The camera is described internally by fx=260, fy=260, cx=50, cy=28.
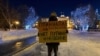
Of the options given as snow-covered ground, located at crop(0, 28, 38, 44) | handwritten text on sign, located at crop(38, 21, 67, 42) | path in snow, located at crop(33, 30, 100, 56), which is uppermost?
handwritten text on sign, located at crop(38, 21, 67, 42)

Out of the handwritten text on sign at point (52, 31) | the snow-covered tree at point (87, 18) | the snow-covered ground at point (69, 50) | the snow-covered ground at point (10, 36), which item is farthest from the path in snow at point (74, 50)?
the snow-covered tree at point (87, 18)

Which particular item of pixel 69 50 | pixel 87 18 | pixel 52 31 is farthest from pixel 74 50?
pixel 87 18

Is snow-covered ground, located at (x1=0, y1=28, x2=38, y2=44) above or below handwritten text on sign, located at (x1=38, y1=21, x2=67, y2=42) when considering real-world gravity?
below

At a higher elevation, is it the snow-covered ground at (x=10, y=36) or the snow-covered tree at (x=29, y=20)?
the snow-covered tree at (x=29, y=20)

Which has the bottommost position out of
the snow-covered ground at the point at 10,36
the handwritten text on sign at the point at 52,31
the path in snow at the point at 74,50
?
the snow-covered ground at the point at 10,36

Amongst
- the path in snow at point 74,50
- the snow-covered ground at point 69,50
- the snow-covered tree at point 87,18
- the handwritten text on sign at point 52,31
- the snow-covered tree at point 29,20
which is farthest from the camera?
the snow-covered tree at point 29,20

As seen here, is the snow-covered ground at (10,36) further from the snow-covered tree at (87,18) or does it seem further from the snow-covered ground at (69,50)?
the snow-covered tree at (87,18)

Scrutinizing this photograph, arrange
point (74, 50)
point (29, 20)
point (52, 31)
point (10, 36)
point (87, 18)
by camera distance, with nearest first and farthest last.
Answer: point (52, 31) → point (74, 50) → point (10, 36) → point (87, 18) → point (29, 20)

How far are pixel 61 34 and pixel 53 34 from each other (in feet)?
1.13

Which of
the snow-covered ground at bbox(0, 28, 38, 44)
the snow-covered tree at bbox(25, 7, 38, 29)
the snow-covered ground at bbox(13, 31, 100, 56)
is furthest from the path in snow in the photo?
the snow-covered tree at bbox(25, 7, 38, 29)

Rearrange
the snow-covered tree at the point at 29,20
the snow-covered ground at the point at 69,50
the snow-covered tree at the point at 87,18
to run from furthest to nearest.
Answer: the snow-covered tree at the point at 29,20
the snow-covered tree at the point at 87,18
the snow-covered ground at the point at 69,50

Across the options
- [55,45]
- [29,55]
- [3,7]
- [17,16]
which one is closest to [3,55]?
[29,55]

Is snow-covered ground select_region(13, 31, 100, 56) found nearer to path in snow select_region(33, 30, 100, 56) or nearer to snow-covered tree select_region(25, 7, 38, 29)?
path in snow select_region(33, 30, 100, 56)

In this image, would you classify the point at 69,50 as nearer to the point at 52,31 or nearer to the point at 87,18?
the point at 52,31
